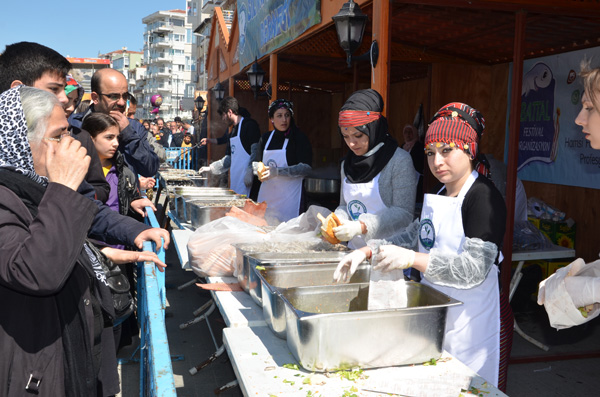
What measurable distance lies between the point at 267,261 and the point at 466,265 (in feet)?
2.87

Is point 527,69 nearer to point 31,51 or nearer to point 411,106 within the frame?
point 411,106

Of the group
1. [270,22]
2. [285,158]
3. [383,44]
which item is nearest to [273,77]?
[270,22]

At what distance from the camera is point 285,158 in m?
5.00

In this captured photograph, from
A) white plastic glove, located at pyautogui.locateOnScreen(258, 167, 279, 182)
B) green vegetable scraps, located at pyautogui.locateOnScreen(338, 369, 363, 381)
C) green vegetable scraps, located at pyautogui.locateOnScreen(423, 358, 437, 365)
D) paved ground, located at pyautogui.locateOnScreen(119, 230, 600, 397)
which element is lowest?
paved ground, located at pyautogui.locateOnScreen(119, 230, 600, 397)

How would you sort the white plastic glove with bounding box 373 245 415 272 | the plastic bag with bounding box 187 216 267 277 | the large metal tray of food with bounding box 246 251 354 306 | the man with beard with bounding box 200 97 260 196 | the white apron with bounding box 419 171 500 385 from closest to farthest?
1. the white plastic glove with bounding box 373 245 415 272
2. the white apron with bounding box 419 171 500 385
3. the large metal tray of food with bounding box 246 251 354 306
4. the plastic bag with bounding box 187 216 267 277
5. the man with beard with bounding box 200 97 260 196

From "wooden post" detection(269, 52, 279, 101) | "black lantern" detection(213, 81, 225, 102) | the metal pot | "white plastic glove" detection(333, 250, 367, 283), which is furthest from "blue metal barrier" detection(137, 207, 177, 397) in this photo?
"black lantern" detection(213, 81, 225, 102)

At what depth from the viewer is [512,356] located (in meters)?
3.94

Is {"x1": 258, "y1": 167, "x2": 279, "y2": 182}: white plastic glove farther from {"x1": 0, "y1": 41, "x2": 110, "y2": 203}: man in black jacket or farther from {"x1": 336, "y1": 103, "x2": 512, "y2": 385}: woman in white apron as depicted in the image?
{"x1": 336, "y1": 103, "x2": 512, "y2": 385}: woman in white apron

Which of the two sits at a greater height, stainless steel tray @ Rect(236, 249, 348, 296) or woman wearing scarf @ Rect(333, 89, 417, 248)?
woman wearing scarf @ Rect(333, 89, 417, 248)

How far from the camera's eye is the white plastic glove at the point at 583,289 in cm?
133

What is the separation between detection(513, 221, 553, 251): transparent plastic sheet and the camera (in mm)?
4066

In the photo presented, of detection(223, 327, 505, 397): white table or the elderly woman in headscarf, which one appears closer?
the elderly woman in headscarf

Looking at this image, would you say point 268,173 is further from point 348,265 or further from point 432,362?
point 432,362

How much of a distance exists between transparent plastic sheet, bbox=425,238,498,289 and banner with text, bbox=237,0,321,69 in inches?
145
